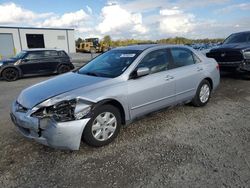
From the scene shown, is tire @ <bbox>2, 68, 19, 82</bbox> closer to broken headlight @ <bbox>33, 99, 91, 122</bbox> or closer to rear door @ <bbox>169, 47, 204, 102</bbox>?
rear door @ <bbox>169, 47, 204, 102</bbox>

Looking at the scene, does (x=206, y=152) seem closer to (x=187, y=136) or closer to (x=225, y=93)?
(x=187, y=136)

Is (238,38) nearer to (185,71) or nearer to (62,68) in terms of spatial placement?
(185,71)

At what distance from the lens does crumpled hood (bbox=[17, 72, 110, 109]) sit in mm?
3527

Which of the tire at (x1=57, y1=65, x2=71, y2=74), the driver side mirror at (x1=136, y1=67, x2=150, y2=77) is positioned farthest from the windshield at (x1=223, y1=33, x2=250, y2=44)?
the tire at (x1=57, y1=65, x2=71, y2=74)

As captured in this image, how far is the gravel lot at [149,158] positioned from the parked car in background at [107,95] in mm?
292

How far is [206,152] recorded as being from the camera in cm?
349

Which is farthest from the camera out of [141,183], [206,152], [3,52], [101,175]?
[3,52]

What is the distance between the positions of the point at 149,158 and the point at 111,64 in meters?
1.99

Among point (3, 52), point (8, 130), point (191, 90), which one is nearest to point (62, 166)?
point (8, 130)

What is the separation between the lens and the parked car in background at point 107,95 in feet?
10.9

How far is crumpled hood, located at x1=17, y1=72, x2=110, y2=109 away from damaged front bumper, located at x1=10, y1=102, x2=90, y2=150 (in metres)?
0.24

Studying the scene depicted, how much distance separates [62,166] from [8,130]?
194cm

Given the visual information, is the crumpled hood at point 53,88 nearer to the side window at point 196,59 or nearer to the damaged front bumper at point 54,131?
the damaged front bumper at point 54,131

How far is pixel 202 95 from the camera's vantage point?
5.63m
